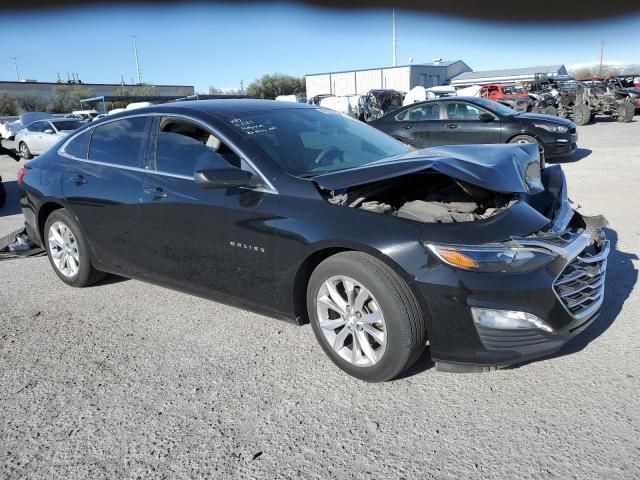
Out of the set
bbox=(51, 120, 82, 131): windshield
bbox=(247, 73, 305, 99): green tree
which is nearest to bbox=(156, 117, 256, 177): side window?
bbox=(51, 120, 82, 131): windshield

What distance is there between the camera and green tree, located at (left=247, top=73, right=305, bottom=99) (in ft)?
242

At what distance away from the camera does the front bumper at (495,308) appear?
262 cm

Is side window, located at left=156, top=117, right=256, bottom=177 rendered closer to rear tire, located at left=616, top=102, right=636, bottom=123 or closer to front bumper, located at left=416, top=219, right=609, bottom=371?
front bumper, located at left=416, top=219, right=609, bottom=371

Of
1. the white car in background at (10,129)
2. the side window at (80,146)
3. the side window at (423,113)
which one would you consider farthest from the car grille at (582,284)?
the white car in background at (10,129)

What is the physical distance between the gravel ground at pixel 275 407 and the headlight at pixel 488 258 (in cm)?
70

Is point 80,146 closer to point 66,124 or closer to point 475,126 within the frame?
point 475,126

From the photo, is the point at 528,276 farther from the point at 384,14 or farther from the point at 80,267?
the point at 80,267

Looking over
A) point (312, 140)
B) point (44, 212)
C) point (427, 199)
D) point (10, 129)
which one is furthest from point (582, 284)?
point (10, 129)

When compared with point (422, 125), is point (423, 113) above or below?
above

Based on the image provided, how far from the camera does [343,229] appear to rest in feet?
9.61

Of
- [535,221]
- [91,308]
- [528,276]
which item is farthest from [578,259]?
[91,308]

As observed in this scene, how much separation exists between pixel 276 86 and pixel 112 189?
7349 cm

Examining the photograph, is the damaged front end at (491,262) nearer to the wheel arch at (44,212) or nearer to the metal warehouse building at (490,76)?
the wheel arch at (44,212)

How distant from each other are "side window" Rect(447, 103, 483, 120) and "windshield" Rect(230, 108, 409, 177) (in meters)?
7.62
